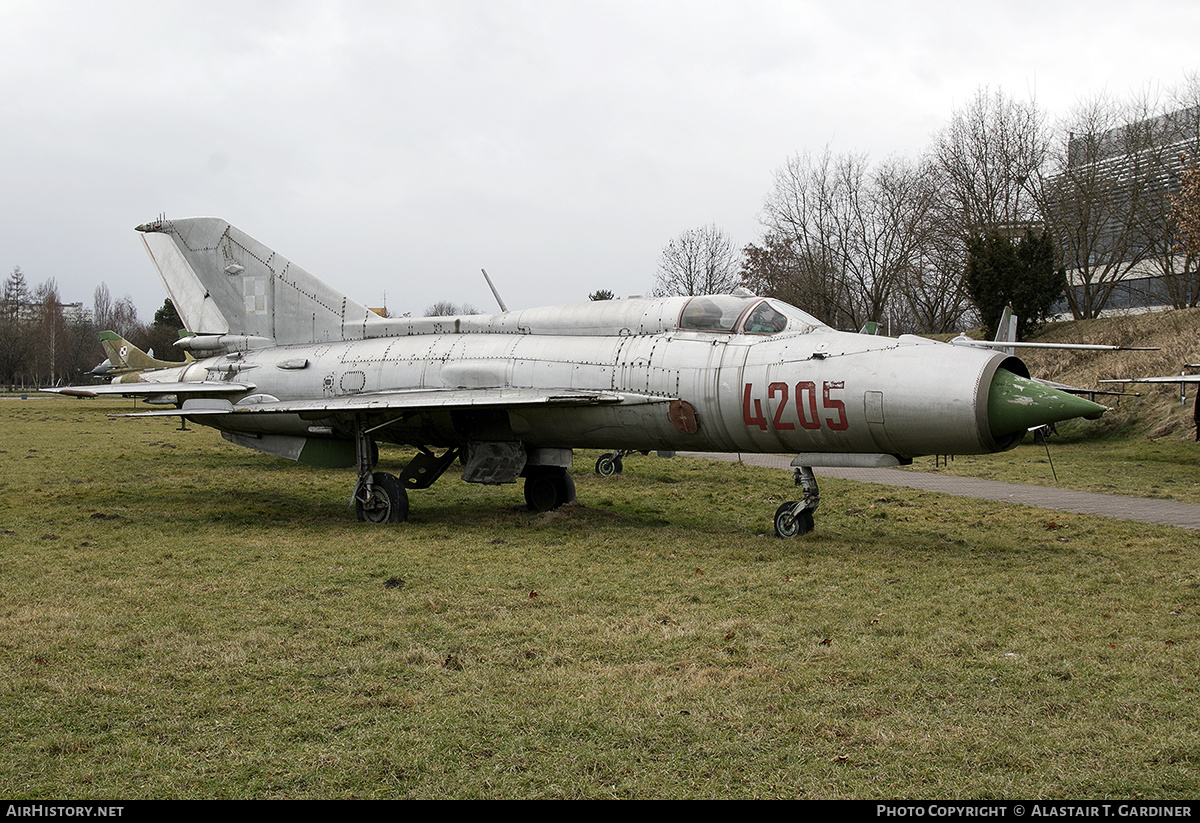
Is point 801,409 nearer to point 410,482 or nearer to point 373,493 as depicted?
point 373,493

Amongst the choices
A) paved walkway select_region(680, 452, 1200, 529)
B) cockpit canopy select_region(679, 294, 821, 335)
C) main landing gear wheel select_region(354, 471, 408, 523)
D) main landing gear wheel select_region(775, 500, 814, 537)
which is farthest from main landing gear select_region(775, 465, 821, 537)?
main landing gear wheel select_region(354, 471, 408, 523)

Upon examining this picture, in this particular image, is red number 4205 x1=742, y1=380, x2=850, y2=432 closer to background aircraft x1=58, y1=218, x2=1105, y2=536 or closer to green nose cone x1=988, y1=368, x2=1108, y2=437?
background aircraft x1=58, y1=218, x2=1105, y2=536

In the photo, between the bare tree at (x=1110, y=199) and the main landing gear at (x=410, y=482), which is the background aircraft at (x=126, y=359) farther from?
the bare tree at (x=1110, y=199)

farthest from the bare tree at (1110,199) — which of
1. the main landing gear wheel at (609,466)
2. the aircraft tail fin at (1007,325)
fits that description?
the main landing gear wheel at (609,466)

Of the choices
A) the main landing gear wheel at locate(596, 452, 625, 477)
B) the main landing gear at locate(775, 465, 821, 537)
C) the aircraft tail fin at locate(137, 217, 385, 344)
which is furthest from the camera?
the main landing gear wheel at locate(596, 452, 625, 477)

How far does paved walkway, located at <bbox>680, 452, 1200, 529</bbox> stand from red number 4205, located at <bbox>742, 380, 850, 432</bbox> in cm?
126

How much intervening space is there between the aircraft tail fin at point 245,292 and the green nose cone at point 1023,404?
8.32 meters

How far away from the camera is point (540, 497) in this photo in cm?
1197

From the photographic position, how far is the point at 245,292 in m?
13.4

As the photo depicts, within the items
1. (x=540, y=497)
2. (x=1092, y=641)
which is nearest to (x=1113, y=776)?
(x=1092, y=641)

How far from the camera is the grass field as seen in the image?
3635mm

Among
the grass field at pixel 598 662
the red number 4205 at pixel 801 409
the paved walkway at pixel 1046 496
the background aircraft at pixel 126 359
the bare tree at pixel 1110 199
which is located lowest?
the paved walkway at pixel 1046 496

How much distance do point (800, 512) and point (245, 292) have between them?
898cm

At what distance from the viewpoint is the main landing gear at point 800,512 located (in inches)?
359
